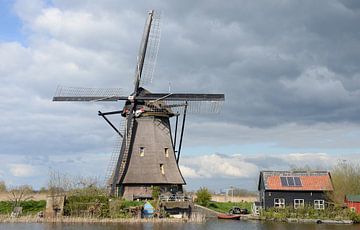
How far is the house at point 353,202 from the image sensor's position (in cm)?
3720

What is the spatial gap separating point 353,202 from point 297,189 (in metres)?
4.09

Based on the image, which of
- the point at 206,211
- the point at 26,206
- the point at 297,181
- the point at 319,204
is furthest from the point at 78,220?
the point at 319,204

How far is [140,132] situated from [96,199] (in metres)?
6.64

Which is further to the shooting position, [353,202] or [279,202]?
[279,202]

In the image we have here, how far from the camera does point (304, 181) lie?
40344 millimetres

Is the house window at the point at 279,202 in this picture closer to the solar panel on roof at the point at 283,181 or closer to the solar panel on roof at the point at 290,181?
the solar panel on roof at the point at 283,181

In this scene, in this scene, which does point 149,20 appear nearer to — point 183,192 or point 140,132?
point 140,132

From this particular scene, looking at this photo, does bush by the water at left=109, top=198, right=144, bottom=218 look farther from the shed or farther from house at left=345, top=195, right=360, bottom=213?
house at left=345, top=195, right=360, bottom=213

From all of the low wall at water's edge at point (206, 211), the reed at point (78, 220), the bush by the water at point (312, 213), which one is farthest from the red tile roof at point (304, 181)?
the reed at point (78, 220)

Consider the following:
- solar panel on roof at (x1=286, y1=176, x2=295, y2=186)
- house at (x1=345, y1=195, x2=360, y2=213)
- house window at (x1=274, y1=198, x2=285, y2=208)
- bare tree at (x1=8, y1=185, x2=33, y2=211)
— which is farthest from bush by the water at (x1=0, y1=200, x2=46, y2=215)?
house at (x1=345, y1=195, x2=360, y2=213)

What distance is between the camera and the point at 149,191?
36.2 m

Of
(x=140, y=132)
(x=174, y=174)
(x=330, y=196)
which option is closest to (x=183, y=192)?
(x=174, y=174)

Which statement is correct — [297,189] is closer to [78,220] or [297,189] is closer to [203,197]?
[203,197]

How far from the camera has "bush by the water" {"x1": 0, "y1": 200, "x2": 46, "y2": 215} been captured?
35844mm
